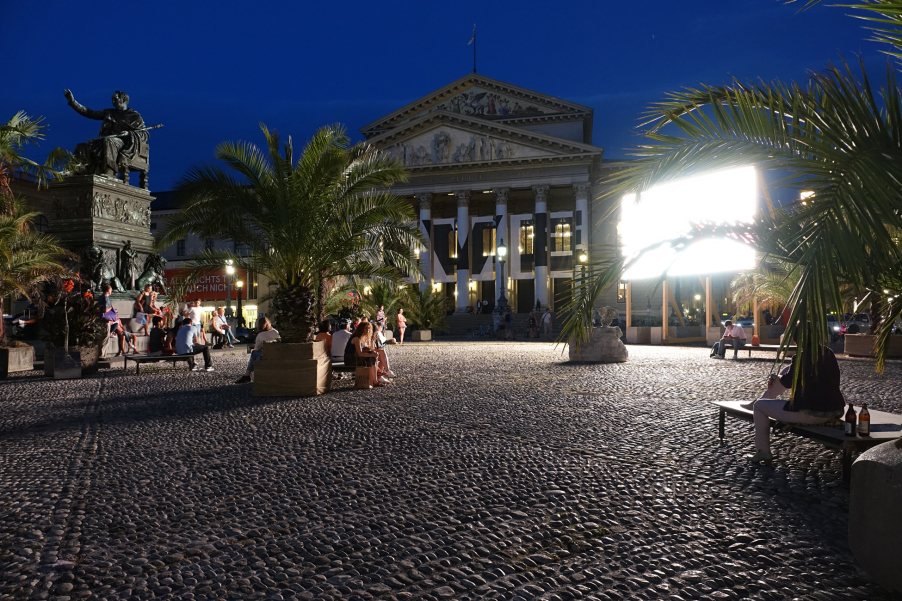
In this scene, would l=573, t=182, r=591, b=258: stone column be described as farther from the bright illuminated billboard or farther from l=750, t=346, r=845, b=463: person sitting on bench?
the bright illuminated billboard

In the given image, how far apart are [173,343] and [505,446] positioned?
1098 centimetres

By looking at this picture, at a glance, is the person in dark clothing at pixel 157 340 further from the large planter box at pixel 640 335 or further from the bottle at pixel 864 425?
the large planter box at pixel 640 335

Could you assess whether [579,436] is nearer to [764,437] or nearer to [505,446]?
[505,446]

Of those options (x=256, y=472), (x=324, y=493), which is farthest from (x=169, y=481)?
(x=324, y=493)

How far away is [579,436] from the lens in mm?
5793

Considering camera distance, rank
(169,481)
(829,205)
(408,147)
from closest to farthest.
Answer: (829,205), (169,481), (408,147)

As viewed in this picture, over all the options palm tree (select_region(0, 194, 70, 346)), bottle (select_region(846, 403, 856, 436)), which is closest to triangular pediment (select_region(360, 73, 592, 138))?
palm tree (select_region(0, 194, 70, 346))

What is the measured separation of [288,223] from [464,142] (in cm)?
3694


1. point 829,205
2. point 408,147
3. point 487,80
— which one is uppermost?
point 487,80

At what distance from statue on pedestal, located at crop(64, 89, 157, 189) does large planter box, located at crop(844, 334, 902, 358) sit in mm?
20294

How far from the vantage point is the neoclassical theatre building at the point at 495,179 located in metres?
39.9

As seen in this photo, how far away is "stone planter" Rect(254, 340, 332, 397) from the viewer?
8.75 meters

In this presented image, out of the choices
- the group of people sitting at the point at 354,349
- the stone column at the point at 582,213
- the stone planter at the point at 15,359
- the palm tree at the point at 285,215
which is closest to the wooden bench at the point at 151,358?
the stone planter at the point at 15,359

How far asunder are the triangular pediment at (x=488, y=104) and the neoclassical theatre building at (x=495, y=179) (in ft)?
0.27
